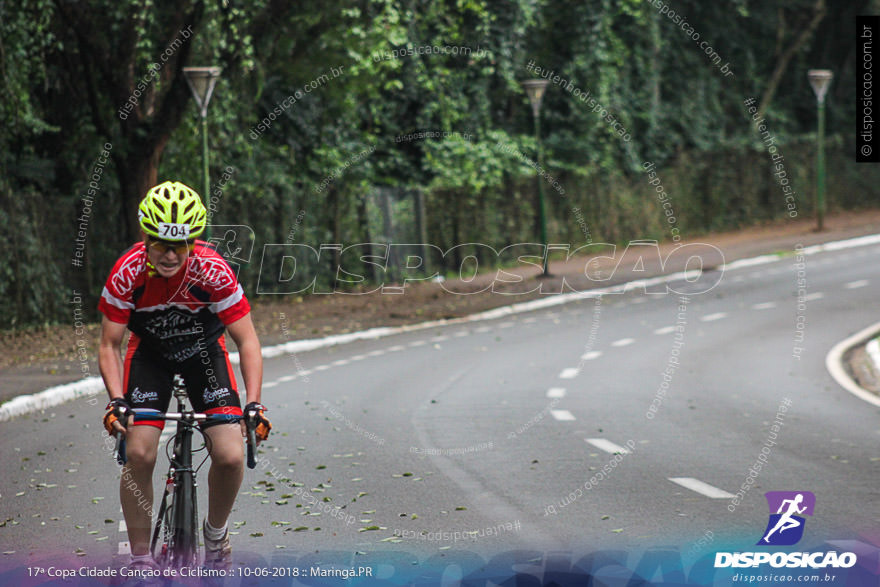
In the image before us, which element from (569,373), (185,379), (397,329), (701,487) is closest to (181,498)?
(185,379)

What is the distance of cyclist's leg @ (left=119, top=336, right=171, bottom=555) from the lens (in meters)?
5.74

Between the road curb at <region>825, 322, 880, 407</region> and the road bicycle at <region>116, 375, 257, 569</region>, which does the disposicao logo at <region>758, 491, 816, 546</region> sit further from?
the road curb at <region>825, 322, 880, 407</region>

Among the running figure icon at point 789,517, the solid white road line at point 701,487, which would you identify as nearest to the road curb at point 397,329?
the solid white road line at point 701,487

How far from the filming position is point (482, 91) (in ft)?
109

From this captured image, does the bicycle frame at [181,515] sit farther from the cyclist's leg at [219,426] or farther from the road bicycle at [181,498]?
the cyclist's leg at [219,426]

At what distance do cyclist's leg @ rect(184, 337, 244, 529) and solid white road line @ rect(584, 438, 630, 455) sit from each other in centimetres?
466

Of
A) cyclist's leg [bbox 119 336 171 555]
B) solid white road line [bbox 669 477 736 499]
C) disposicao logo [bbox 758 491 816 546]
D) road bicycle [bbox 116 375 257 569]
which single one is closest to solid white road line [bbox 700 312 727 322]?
solid white road line [bbox 669 477 736 499]

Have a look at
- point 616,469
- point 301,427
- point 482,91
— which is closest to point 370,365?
point 301,427

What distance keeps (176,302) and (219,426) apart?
59 cm

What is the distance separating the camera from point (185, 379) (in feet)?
19.8

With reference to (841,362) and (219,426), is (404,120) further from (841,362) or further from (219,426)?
(219,426)

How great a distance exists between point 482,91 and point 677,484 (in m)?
25.3

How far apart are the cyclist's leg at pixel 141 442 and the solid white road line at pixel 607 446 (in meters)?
4.82

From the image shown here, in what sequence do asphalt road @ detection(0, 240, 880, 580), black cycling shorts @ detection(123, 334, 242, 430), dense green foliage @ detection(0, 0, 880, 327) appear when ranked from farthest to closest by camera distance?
1. dense green foliage @ detection(0, 0, 880, 327)
2. asphalt road @ detection(0, 240, 880, 580)
3. black cycling shorts @ detection(123, 334, 242, 430)
